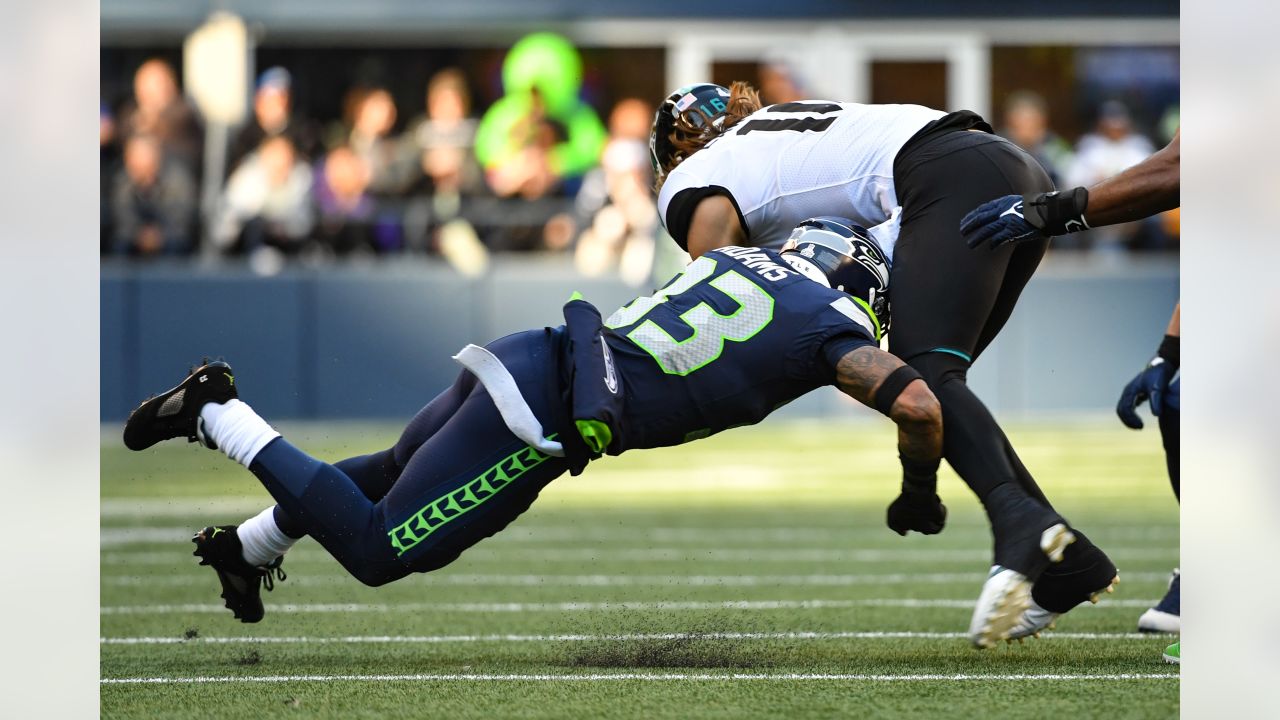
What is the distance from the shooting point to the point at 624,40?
56.9ft

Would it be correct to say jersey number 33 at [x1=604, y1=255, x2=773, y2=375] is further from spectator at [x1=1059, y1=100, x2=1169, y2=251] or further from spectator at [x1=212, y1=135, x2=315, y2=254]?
spectator at [x1=1059, y1=100, x2=1169, y2=251]

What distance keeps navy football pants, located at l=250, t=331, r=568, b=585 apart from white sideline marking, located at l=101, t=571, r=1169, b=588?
216 cm

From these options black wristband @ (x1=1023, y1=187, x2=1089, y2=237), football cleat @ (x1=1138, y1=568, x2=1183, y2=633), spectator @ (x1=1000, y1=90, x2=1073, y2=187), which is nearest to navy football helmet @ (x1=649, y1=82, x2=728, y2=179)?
black wristband @ (x1=1023, y1=187, x2=1089, y2=237)

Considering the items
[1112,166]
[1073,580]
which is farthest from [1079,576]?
[1112,166]

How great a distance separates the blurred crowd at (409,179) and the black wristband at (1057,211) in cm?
1006

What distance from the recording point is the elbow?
13.0 ft

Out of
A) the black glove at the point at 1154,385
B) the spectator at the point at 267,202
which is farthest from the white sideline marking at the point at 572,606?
the spectator at the point at 267,202

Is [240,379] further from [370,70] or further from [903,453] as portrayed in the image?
[903,453]

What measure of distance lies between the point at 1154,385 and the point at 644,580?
222cm

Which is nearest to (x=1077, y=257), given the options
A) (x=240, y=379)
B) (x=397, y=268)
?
(x=397, y=268)

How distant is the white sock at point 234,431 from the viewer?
430 centimetres

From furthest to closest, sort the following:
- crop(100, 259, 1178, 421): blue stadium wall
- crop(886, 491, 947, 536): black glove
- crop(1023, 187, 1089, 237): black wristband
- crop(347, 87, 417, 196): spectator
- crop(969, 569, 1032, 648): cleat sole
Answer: crop(347, 87, 417, 196): spectator
crop(100, 259, 1178, 421): blue stadium wall
crop(886, 491, 947, 536): black glove
crop(1023, 187, 1089, 237): black wristband
crop(969, 569, 1032, 648): cleat sole

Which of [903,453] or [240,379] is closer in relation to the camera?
[903,453]
